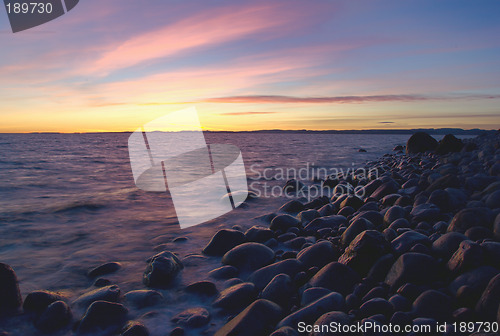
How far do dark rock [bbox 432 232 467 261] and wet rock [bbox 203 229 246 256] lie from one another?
2554 millimetres

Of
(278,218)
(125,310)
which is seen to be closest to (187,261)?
(125,310)

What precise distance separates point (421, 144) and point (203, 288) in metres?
20.6

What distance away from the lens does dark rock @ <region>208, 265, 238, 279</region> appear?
12.1 ft

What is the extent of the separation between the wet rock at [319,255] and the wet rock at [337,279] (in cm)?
40

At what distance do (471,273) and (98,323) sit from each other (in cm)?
316

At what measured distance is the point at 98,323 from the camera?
108 inches

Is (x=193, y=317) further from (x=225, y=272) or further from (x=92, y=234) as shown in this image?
(x=92, y=234)

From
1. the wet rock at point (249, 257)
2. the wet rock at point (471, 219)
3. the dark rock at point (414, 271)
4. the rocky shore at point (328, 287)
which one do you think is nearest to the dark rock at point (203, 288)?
the rocky shore at point (328, 287)

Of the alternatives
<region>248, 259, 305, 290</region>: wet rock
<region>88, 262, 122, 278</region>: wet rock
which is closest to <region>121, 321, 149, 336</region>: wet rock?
<region>248, 259, 305, 290</region>: wet rock

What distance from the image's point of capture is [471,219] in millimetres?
3287

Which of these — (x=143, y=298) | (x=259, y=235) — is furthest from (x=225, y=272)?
(x=259, y=235)

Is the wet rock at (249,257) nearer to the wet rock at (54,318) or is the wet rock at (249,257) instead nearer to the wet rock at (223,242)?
the wet rock at (223,242)

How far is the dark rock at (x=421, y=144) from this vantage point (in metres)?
19.8

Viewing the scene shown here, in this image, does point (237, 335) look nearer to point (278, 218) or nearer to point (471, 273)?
point (471, 273)
